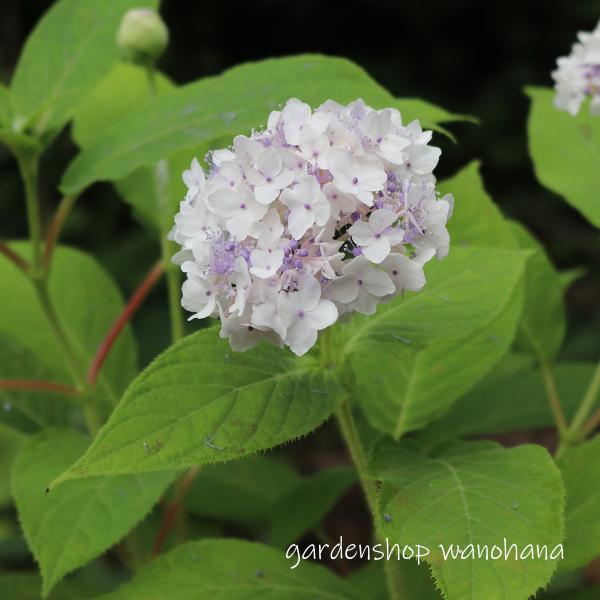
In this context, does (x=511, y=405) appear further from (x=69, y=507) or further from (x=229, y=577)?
(x=69, y=507)

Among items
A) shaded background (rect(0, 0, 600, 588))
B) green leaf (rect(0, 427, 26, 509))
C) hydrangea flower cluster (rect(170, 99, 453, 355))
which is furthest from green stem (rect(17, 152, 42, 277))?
shaded background (rect(0, 0, 600, 588))

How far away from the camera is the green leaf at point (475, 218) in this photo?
1590 mm

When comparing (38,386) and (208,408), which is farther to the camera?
(38,386)

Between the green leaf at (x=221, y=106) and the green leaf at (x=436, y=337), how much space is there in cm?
25

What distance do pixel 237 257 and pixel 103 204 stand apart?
10.9ft

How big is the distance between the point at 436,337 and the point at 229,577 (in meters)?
0.48

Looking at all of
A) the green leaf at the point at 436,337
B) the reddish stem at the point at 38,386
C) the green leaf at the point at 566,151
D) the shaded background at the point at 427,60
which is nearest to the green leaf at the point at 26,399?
the reddish stem at the point at 38,386

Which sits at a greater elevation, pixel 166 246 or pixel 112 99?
pixel 112 99

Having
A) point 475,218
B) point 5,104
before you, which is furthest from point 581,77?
point 5,104

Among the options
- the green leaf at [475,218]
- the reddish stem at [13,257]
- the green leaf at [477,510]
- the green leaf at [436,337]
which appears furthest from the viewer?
the green leaf at [475,218]

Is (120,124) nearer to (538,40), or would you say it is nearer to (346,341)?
(346,341)

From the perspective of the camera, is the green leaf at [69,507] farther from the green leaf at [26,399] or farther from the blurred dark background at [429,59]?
the blurred dark background at [429,59]

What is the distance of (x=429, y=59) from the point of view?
16.4 feet

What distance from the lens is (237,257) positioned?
1062 mm
